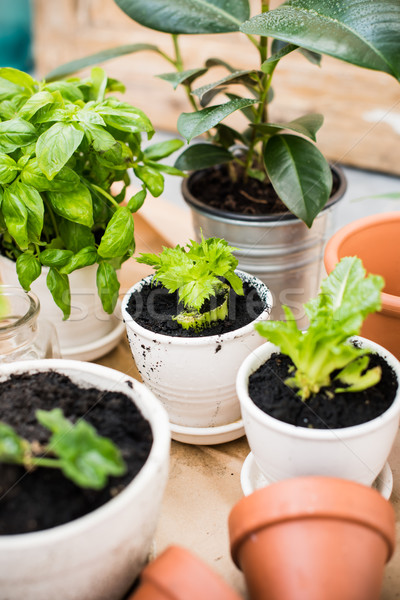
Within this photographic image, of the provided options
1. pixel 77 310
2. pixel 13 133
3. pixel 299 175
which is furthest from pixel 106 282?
pixel 299 175

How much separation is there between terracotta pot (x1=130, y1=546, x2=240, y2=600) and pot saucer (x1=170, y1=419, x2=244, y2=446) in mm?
341

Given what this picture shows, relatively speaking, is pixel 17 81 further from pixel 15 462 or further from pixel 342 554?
pixel 342 554

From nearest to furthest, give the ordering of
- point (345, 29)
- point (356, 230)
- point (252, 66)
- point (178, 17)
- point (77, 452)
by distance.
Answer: point (77, 452)
point (345, 29)
point (356, 230)
point (178, 17)
point (252, 66)

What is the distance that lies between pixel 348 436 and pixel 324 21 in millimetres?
550

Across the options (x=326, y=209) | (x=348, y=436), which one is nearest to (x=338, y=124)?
(x=326, y=209)

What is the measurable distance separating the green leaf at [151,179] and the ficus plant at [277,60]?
123 millimetres

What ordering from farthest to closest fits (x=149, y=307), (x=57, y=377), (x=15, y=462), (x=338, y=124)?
1. (x=338, y=124)
2. (x=149, y=307)
3. (x=57, y=377)
4. (x=15, y=462)

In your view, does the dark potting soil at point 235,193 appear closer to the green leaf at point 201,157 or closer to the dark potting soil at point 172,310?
the green leaf at point 201,157

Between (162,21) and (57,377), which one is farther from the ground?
(162,21)

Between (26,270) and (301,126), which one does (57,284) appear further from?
(301,126)

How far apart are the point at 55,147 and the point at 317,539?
0.60 m

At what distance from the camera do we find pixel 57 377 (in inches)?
29.1

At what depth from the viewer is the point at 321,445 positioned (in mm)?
667

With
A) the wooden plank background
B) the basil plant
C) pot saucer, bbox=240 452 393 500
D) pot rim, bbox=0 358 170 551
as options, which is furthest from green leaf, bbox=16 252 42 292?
the wooden plank background
